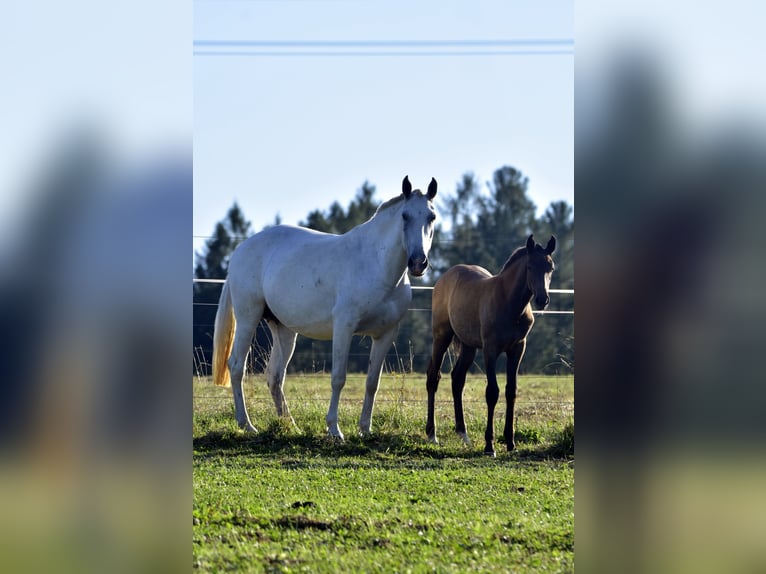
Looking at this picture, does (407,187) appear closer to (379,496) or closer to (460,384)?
(460,384)

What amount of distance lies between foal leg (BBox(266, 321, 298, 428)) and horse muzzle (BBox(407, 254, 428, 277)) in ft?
7.16

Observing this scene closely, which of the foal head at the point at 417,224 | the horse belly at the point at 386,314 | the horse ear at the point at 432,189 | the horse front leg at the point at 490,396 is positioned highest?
the horse ear at the point at 432,189

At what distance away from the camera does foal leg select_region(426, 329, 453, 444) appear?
329 inches

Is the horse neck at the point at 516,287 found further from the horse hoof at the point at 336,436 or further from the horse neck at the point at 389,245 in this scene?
the horse hoof at the point at 336,436

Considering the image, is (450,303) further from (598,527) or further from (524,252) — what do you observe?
(598,527)

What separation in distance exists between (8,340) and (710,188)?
48.3 inches

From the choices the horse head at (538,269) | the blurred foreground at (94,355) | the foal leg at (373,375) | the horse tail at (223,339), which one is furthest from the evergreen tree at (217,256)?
the blurred foreground at (94,355)

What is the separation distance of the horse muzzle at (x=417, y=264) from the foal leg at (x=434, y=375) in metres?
1.37

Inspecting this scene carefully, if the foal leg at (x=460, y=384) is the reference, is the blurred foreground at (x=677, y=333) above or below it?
above

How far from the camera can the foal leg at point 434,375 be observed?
27.5 ft

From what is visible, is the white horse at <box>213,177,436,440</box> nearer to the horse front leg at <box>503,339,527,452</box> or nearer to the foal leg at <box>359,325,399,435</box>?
the foal leg at <box>359,325,399,435</box>

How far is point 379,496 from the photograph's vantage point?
536 cm

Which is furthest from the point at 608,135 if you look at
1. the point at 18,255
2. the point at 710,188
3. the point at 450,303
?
the point at 450,303

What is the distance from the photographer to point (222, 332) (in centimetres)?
991
